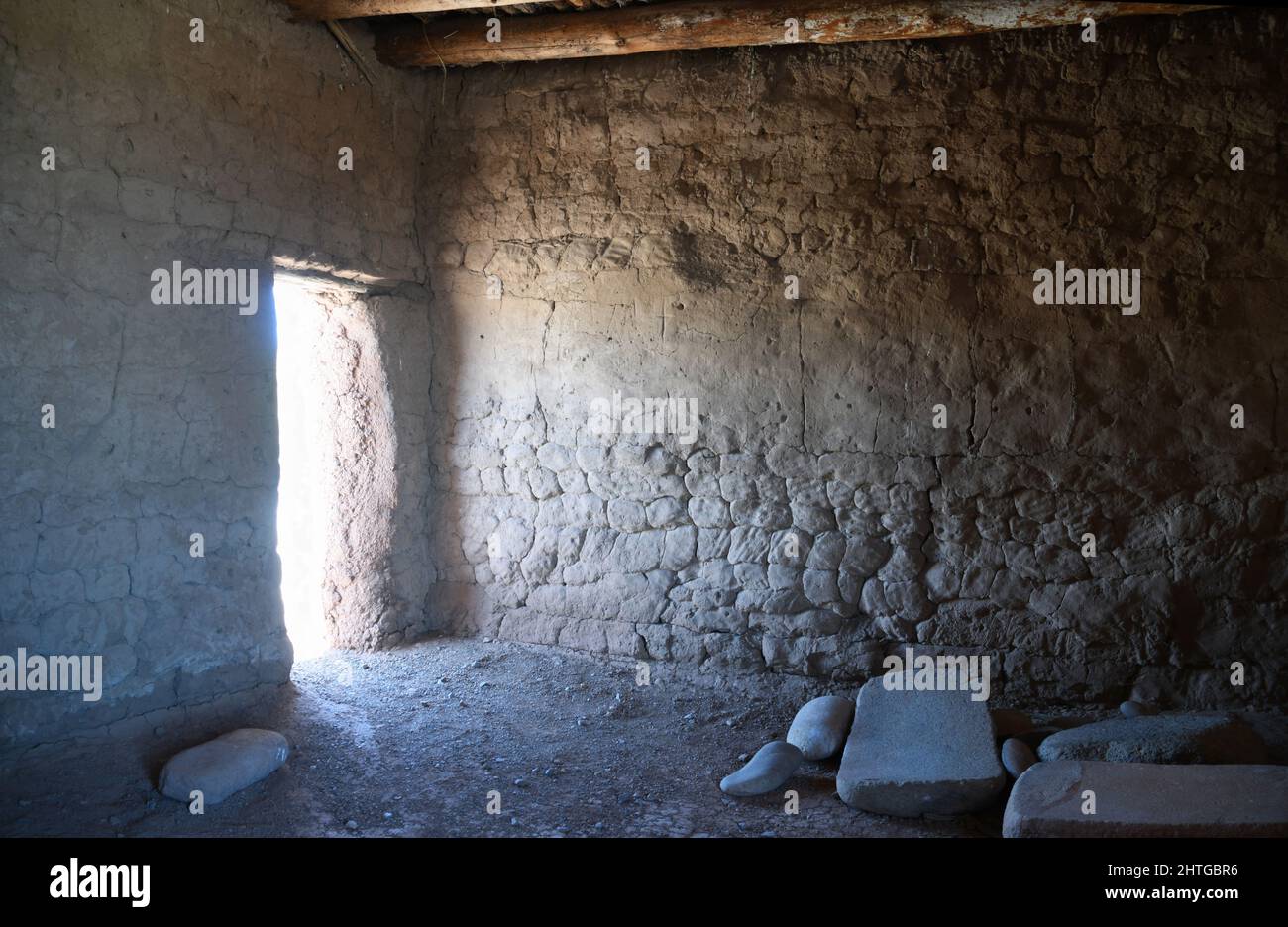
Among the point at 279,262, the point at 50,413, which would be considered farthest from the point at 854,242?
the point at 50,413

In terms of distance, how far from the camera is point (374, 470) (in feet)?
19.9

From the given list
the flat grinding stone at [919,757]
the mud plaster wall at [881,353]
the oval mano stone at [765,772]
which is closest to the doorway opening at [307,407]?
the mud plaster wall at [881,353]

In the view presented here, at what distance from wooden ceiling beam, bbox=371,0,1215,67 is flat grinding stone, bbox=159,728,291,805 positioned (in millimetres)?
3733

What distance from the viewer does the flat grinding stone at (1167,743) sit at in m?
4.05

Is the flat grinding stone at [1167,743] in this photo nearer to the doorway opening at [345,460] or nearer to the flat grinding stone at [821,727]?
the flat grinding stone at [821,727]

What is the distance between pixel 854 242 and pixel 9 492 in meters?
3.98

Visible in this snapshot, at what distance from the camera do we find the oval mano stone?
4172mm

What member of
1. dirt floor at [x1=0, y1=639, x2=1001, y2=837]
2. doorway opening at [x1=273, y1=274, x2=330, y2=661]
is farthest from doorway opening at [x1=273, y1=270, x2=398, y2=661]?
dirt floor at [x1=0, y1=639, x2=1001, y2=837]

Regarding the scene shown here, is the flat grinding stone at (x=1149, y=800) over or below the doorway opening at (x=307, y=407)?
below

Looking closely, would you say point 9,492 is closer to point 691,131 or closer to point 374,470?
point 374,470

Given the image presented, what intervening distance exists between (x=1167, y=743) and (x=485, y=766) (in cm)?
284

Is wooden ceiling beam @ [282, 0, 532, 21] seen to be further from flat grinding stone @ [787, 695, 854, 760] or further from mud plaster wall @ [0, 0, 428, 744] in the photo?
flat grinding stone @ [787, 695, 854, 760]

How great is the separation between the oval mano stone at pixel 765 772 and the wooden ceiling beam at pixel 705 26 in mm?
3442

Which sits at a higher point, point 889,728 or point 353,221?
point 353,221
